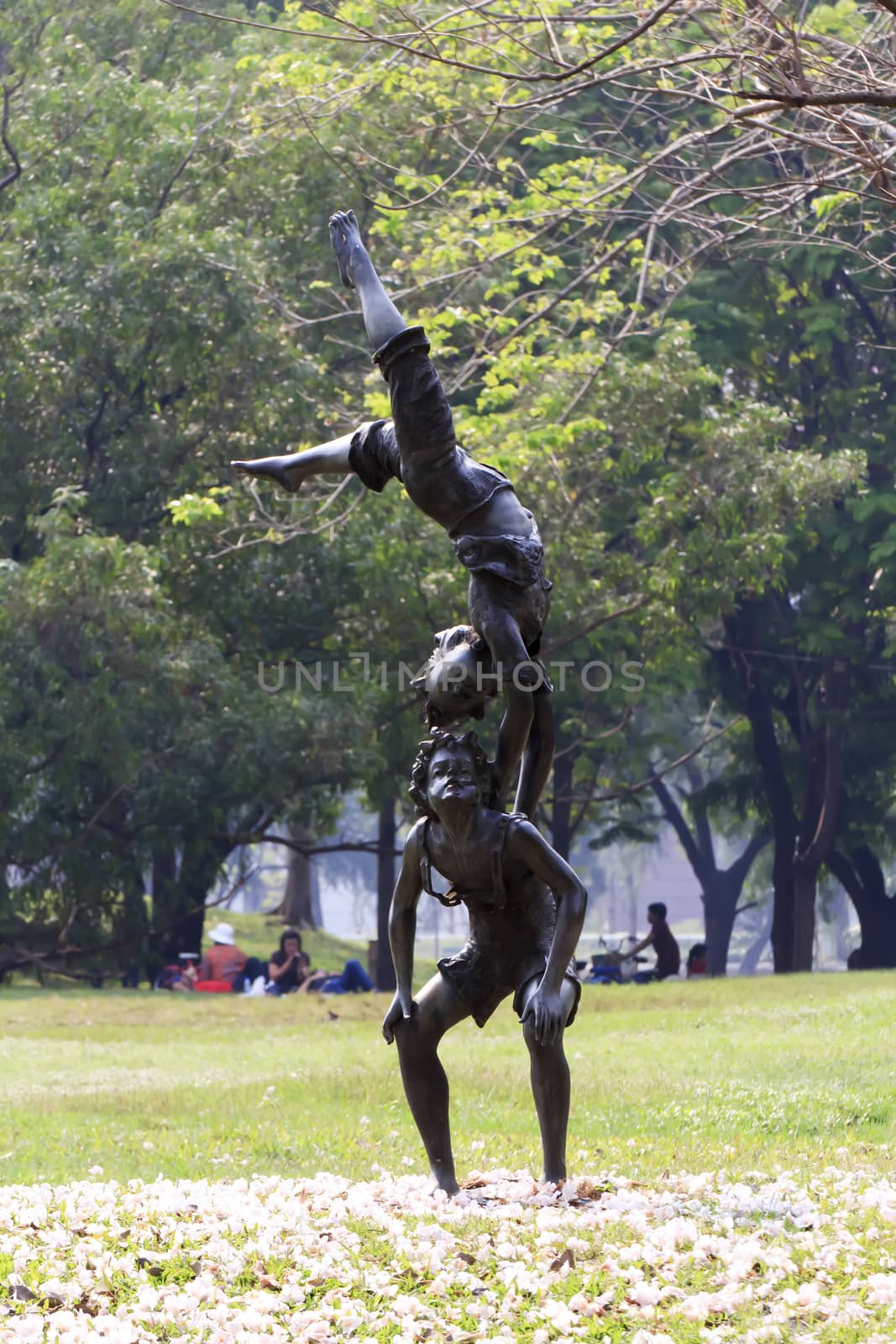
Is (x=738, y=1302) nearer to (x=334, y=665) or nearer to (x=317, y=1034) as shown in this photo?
(x=317, y=1034)

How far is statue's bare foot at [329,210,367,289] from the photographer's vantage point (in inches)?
250

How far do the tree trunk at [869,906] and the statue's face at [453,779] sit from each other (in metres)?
19.4

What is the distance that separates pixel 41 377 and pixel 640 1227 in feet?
51.0

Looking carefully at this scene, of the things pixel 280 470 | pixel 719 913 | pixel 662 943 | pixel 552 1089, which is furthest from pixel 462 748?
pixel 719 913

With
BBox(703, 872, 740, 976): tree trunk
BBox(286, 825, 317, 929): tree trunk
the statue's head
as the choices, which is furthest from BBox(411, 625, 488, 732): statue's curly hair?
BBox(703, 872, 740, 976): tree trunk

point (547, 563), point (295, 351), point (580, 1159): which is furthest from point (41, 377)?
point (580, 1159)

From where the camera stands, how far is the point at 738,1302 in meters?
4.75

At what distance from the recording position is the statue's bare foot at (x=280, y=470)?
21.5 ft

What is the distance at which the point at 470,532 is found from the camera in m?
6.20

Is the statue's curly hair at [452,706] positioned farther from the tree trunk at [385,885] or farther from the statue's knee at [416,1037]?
the tree trunk at [385,885]

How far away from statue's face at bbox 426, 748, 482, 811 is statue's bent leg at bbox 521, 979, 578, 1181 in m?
0.69

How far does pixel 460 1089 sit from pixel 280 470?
4.98 metres

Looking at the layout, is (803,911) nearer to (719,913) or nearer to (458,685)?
(719,913)

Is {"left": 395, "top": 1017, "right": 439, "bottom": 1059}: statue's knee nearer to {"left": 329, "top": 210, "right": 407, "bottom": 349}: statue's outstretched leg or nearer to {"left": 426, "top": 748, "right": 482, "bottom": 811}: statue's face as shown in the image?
{"left": 426, "top": 748, "right": 482, "bottom": 811}: statue's face
